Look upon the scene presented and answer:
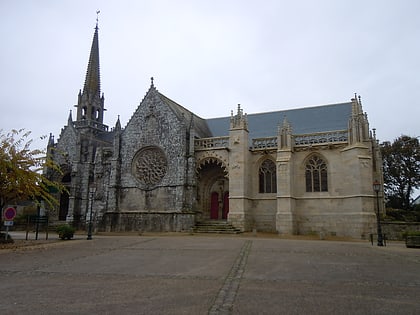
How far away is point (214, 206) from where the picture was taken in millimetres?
27812

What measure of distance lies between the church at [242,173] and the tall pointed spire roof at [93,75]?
1286 centimetres

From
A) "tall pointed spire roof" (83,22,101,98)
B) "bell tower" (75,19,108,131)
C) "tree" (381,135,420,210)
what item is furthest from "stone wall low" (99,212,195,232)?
"tree" (381,135,420,210)

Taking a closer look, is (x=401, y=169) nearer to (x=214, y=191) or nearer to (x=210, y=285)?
(x=214, y=191)

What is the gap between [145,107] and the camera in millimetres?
28172

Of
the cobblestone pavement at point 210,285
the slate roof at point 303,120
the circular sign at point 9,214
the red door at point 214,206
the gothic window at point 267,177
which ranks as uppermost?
the slate roof at point 303,120

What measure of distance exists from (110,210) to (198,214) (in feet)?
23.6

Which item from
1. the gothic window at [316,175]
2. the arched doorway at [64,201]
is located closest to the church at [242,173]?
the gothic window at [316,175]

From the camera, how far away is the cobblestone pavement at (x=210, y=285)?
5137 mm

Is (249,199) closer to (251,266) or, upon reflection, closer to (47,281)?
(251,266)

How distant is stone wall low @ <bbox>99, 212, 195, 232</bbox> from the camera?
24.4 meters

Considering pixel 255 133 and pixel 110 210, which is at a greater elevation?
pixel 255 133

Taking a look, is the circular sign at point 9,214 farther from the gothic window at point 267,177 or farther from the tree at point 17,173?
the gothic window at point 267,177

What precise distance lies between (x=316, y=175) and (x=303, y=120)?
5.86 m

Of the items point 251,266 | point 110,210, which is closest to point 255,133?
point 110,210
